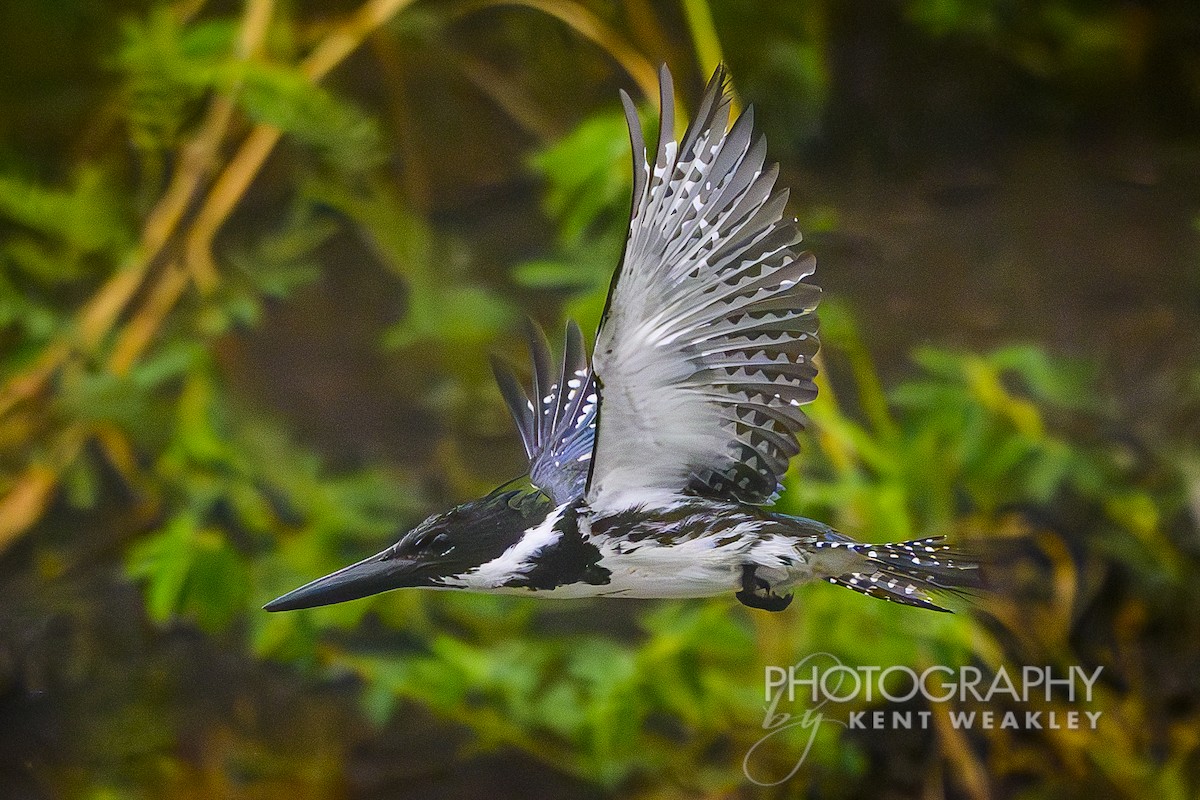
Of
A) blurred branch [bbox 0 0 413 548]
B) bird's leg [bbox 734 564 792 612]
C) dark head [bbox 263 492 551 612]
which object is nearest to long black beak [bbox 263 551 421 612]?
dark head [bbox 263 492 551 612]

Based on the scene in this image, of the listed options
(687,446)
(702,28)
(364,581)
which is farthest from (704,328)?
(702,28)

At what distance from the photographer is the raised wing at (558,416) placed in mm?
411

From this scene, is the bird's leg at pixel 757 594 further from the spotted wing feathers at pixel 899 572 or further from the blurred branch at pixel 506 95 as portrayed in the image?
the blurred branch at pixel 506 95

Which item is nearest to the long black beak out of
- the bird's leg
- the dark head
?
the dark head

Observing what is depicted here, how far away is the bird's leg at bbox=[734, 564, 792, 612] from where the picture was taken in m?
0.40

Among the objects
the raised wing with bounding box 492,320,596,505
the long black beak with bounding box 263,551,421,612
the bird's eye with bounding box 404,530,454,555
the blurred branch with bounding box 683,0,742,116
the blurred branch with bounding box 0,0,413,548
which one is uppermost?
the blurred branch with bounding box 683,0,742,116

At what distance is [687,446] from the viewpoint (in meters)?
0.38

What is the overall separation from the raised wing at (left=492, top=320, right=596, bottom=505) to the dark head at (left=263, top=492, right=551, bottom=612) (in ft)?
0.07

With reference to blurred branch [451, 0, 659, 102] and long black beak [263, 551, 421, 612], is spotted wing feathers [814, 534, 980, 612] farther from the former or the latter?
blurred branch [451, 0, 659, 102]

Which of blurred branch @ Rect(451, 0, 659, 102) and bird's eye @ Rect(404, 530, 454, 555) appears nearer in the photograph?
bird's eye @ Rect(404, 530, 454, 555)

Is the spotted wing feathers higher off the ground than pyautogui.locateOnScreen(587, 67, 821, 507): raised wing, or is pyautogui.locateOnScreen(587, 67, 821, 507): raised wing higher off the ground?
pyautogui.locateOnScreen(587, 67, 821, 507): raised wing

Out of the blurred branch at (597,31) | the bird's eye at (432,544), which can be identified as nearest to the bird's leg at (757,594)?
the bird's eye at (432,544)

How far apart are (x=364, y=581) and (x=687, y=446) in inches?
5.0

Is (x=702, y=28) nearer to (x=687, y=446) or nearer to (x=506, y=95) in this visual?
(x=506, y=95)
